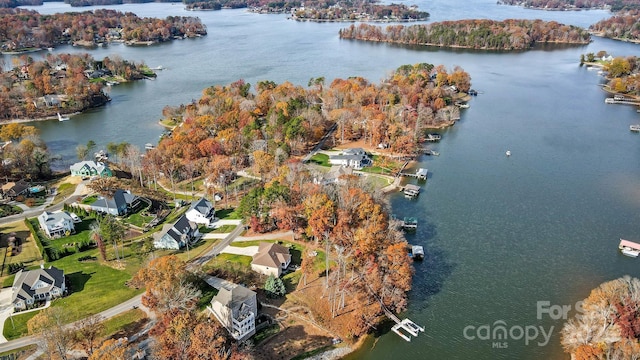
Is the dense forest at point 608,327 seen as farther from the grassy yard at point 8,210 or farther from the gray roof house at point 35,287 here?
the grassy yard at point 8,210

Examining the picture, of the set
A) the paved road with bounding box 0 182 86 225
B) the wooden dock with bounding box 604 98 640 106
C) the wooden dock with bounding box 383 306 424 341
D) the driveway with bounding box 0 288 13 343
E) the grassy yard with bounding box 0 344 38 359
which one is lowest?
the wooden dock with bounding box 383 306 424 341

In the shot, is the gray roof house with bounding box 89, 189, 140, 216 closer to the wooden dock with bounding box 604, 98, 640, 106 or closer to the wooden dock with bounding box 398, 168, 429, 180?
the wooden dock with bounding box 398, 168, 429, 180

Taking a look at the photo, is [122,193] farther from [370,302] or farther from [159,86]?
[159,86]

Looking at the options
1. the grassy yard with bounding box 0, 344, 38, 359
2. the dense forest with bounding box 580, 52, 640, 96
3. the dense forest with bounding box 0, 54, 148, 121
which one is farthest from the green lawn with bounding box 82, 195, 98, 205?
the dense forest with bounding box 580, 52, 640, 96

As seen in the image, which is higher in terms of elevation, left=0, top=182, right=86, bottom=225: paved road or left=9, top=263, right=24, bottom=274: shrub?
left=0, top=182, right=86, bottom=225: paved road

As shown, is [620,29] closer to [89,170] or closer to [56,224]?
[89,170]

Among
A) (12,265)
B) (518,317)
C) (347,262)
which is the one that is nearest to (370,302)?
(347,262)

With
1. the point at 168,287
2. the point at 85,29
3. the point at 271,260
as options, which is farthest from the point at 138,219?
the point at 85,29

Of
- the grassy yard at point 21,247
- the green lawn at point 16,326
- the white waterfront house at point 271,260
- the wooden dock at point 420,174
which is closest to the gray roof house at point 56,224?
the grassy yard at point 21,247
